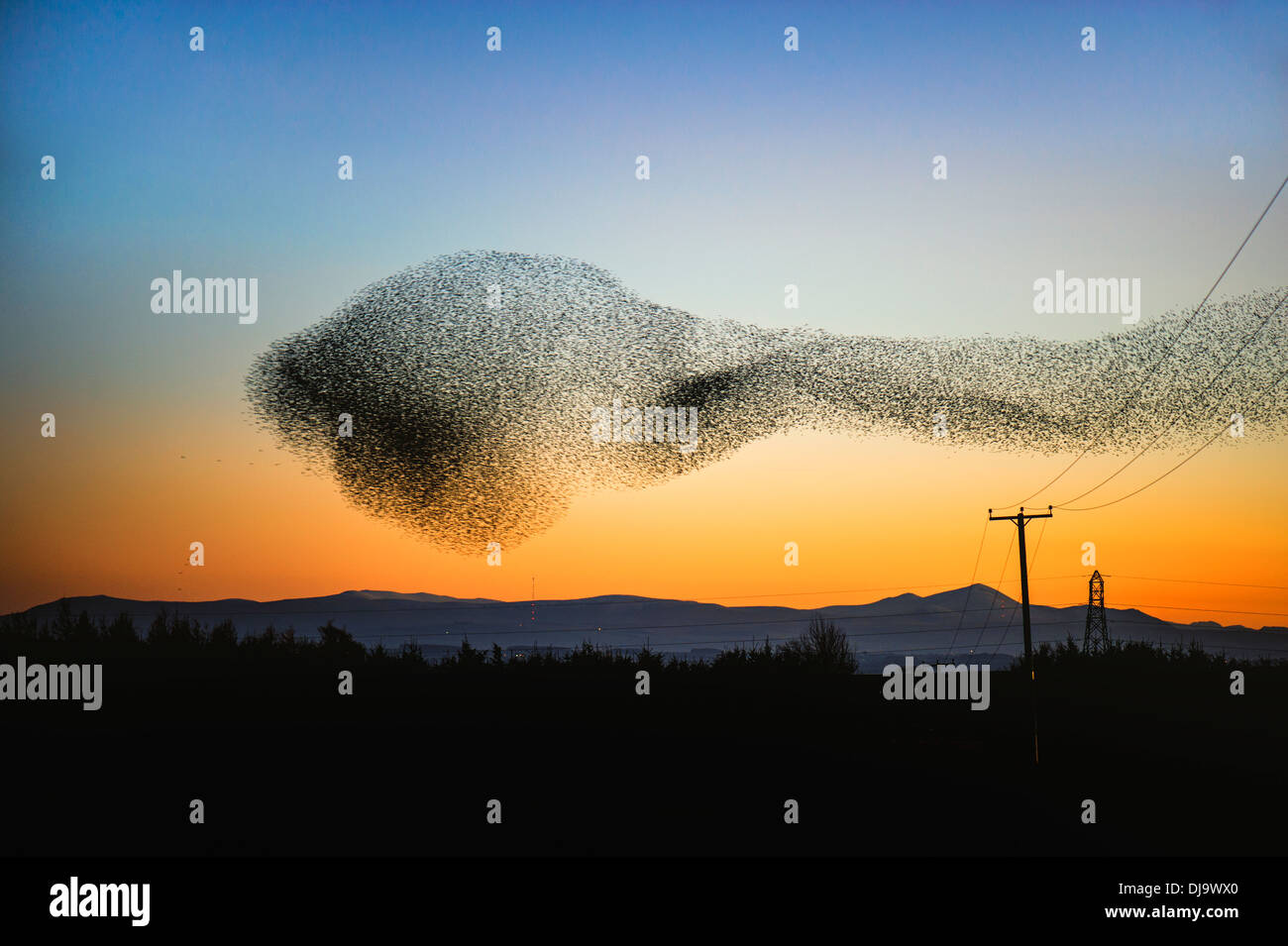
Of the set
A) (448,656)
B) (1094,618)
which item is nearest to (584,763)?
(448,656)

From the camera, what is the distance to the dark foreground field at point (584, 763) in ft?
59.1

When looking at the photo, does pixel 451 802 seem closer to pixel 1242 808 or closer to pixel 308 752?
pixel 308 752

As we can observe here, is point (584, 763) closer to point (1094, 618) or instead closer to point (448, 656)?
point (448, 656)

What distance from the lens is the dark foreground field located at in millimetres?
Answer: 18000

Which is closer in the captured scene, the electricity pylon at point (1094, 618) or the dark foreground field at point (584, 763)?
the dark foreground field at point (584, 763)

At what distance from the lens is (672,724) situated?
109 ft

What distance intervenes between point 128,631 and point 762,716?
2584cm

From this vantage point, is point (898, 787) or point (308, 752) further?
point (308, 752)

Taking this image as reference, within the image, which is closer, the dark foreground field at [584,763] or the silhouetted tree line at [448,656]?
the dark foreground field at [584,763]

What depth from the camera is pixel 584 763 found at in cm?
2611

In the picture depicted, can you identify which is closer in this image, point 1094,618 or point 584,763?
point 584,763

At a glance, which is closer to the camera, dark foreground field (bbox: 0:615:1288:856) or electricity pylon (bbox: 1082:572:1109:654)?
dark foreground field (bbox: 0:615:1288:856)
